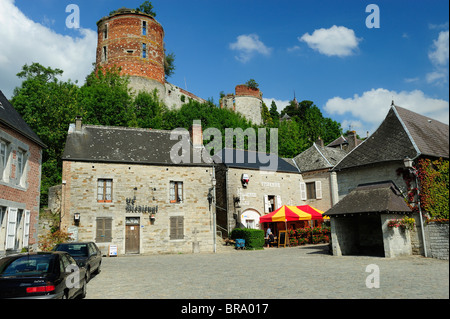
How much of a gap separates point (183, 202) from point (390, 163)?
1140 centimetres

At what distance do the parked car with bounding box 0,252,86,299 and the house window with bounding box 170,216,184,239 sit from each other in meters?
12.8

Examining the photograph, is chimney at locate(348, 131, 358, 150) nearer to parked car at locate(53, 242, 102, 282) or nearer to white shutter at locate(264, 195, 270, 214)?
white shutter at locate(264, 195, 270, 214)

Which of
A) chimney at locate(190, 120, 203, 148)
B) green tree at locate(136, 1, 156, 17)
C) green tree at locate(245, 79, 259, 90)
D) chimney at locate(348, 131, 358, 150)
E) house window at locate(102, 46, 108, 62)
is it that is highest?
green tree at locate(136, 1, 156, 17)

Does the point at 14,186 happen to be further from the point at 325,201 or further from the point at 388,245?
the point at 325,201

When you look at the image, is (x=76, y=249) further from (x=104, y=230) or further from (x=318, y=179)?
(x=318, y=179)

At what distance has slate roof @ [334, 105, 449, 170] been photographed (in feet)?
46.6

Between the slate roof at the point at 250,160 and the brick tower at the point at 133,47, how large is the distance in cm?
1751

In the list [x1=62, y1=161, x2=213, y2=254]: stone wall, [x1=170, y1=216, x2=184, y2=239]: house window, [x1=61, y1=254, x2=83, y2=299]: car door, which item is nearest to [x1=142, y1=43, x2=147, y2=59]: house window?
[x1=62, y1=161, x2=213, y2=254]: stone wall

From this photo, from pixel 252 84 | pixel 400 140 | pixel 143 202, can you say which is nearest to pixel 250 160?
pixel 143 202

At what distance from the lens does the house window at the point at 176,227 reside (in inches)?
808

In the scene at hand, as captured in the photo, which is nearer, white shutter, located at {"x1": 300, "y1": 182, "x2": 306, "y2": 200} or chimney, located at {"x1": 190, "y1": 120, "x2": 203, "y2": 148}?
chimney, located at {"x1": 190, "y1": 120, "x2": 203, "y2": 148}

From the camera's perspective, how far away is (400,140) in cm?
1534

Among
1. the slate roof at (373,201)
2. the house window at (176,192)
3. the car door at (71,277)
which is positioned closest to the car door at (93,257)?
the car door at (71,277)
